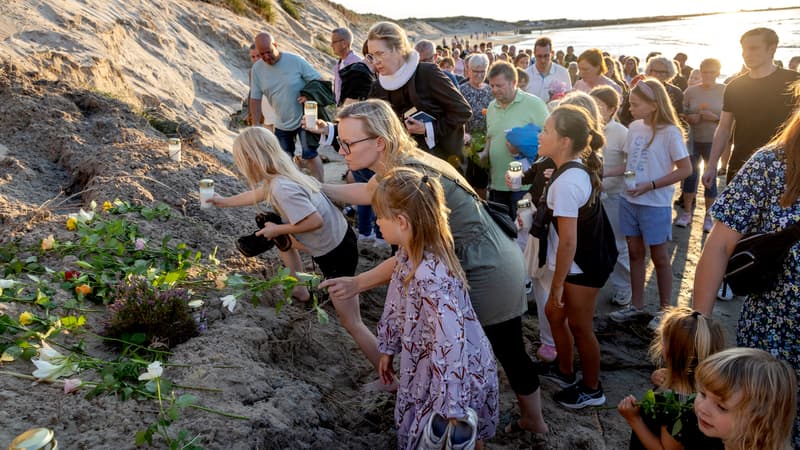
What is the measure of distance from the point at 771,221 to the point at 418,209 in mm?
1295

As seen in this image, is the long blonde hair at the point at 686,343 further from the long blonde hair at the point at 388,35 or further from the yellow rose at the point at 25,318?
the yellow rose at the point at 25,318

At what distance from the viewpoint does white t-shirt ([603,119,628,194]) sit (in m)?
4.87

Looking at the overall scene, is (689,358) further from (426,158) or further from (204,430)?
(204,430)

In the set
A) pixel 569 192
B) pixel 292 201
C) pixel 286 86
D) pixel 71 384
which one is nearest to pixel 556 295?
pixel 569 192

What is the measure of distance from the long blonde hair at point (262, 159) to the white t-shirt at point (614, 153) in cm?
264

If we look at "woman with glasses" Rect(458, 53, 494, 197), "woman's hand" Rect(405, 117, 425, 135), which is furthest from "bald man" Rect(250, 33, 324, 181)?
"woman's hand" Rect(405, 117, 425, 135)

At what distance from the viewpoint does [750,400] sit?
190cm

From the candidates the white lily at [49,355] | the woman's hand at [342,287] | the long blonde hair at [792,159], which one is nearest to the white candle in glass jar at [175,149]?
the white lily at [49,355]

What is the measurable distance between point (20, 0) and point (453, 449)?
8639mm

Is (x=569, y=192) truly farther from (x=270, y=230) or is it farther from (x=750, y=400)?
(x=270, y=230)

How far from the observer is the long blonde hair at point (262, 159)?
3.47m

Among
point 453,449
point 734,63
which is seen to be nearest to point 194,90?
point 453,449

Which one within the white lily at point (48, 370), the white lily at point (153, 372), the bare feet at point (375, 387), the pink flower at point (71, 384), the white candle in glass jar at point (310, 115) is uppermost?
the white candle in glass jar at point (310, 115)

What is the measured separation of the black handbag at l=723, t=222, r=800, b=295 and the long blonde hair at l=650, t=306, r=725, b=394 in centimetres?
18
